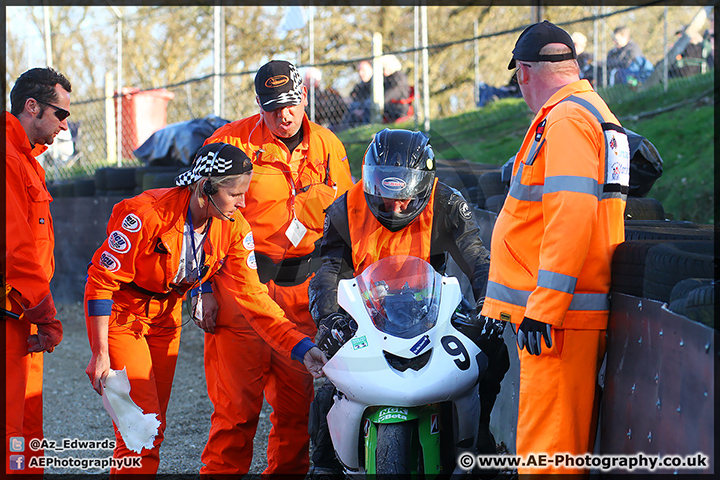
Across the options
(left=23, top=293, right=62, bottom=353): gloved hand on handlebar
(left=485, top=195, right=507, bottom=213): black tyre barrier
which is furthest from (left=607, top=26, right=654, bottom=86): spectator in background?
(left=23, top=293, right=62, bottom=353): gloved hand on handlebar

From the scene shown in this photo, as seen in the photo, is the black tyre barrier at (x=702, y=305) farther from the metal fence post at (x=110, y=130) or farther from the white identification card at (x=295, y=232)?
the metal fence post at (x=110, y=130)

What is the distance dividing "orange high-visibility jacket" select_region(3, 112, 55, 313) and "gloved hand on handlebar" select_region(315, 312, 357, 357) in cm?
157

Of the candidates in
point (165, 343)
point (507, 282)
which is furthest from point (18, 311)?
point (507, 282)

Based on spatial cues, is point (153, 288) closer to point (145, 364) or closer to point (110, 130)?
point (145, 364)

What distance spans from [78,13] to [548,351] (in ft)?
69.7

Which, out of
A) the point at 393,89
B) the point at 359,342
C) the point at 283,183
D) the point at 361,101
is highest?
the point at 393,89

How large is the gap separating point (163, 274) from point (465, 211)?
5.36ft

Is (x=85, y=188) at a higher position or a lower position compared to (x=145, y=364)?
A: higher

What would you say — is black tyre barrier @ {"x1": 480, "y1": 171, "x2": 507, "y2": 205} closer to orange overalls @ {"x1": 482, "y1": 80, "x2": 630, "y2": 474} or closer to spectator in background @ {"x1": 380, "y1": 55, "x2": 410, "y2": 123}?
orange overalls @ {"x1": 482, "y1": 80, "x2": 630, "y2": 474}

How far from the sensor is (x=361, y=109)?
1220 centimetres

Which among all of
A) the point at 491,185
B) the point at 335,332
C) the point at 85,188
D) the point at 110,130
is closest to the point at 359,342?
the point at 335,332

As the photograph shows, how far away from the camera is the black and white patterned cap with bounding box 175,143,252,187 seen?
380 centimetres

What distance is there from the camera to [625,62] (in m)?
12.4

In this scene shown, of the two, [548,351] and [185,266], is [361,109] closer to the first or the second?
[185,266]
